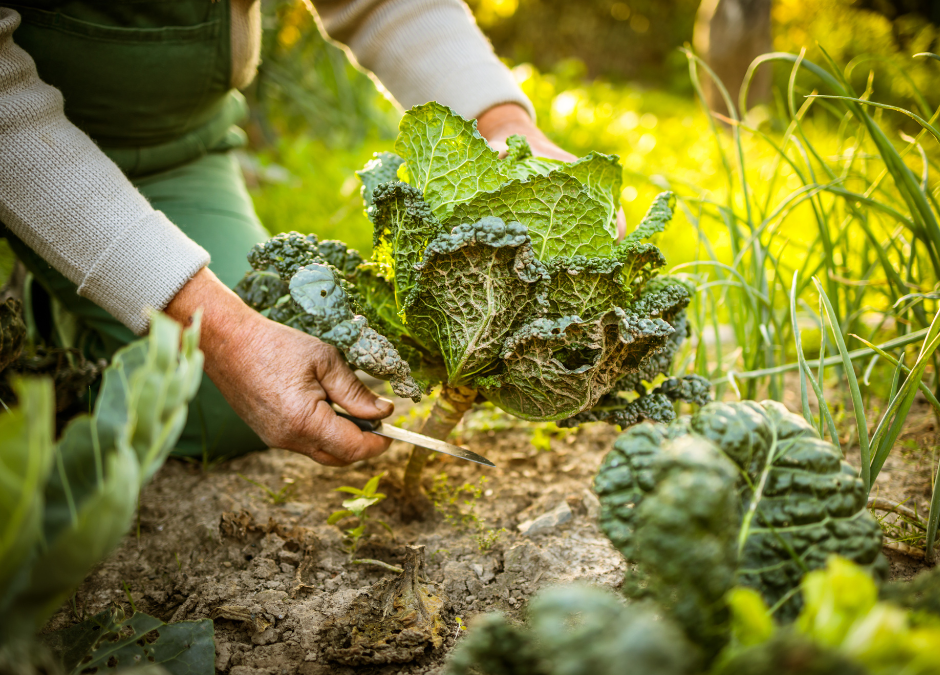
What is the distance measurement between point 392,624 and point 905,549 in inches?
46.2

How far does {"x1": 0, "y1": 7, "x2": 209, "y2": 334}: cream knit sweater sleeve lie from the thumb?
17.2 inches

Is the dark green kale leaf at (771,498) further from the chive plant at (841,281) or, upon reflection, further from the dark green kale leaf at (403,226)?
the dark green kale leaf at (403,226)

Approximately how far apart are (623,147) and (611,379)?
13.3 ft

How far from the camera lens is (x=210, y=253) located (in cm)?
238

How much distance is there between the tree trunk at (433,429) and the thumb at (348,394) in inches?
6.5

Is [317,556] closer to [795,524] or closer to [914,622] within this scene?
[795,524]

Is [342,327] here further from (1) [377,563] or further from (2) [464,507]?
(2) [464,507]

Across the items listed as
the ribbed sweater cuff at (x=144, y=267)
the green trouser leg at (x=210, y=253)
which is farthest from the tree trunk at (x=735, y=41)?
the ribbed sweater cuff at (x=144, y=267)

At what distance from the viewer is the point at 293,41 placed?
5375 mm

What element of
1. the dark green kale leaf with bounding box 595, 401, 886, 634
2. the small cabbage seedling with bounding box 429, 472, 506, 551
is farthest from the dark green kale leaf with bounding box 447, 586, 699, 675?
the small cabbage seedling with bounding box 429, 472, 506, 551

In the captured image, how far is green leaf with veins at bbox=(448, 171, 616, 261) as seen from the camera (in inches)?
48.0

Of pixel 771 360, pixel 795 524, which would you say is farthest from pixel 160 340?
pixel 771 360

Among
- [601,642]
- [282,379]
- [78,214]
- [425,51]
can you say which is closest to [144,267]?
[78,214]

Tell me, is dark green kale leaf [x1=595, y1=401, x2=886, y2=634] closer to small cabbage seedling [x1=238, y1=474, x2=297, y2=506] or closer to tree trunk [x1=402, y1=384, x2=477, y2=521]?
tree trunk [x1=402, y1=384, x2=477, y2=521]
